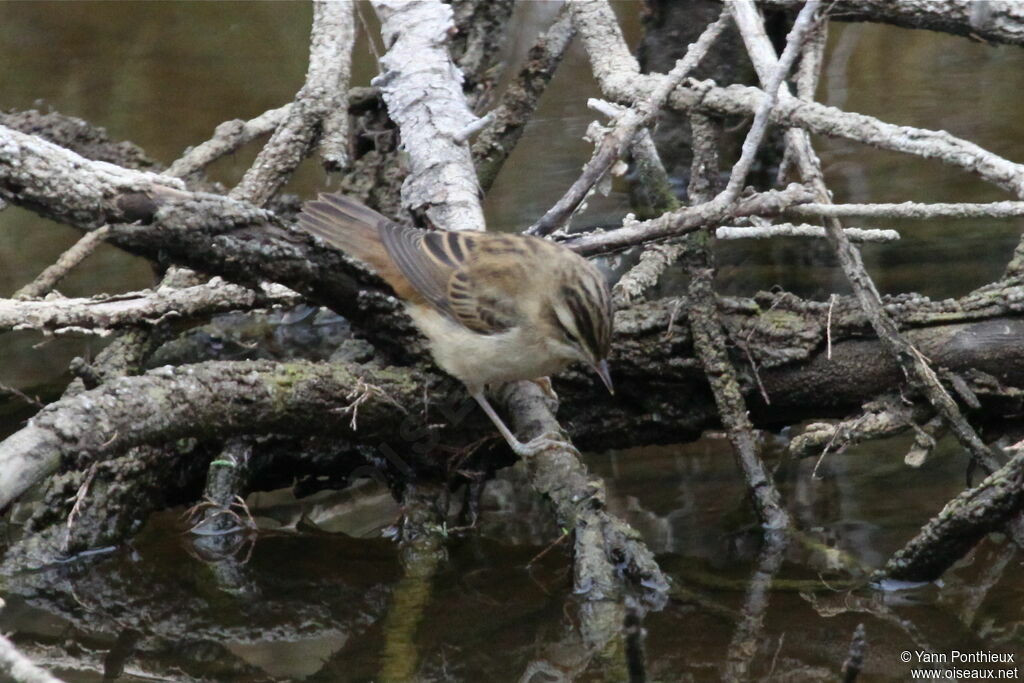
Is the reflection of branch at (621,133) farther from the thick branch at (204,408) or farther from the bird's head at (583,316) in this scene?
the thick branch at (204,408)

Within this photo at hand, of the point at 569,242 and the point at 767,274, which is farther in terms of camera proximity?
the point at 767,274

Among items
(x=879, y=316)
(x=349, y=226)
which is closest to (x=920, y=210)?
(x=879, y=316)

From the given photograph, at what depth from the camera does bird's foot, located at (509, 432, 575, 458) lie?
4629 mm

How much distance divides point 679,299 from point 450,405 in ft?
3.57

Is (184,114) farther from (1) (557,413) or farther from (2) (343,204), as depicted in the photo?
(1) (557,413)

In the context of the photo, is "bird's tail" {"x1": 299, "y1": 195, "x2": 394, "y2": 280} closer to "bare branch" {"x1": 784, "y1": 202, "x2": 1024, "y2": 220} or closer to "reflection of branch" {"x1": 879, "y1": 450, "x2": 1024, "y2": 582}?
"bare branch" {"x1": 784, "y1": 202, "x2": 1024, "y2": 220}

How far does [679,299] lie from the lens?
5.25 metres

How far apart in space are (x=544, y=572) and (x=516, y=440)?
57cm

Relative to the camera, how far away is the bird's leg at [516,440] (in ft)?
15.3

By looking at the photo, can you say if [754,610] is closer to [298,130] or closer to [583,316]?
[583,316]

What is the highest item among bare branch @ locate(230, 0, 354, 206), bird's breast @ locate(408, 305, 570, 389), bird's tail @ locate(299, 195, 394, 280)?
bare branch @ locate(230, 0, 354, 206)

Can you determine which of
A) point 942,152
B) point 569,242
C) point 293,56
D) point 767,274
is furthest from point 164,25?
point 942,152

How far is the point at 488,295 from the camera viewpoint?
16.9 feet

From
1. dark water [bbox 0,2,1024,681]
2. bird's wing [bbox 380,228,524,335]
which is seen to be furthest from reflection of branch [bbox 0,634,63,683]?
bird's wing [bbox 380,228,524,335]
